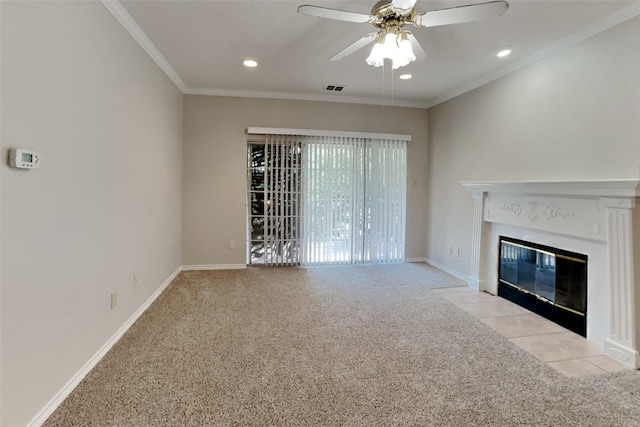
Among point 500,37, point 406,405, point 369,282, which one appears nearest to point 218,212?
point 369,282

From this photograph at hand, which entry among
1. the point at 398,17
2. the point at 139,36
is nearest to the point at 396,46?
the point at 398,17

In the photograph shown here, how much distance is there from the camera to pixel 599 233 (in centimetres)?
243

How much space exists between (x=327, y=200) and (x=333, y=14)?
9.89 ft

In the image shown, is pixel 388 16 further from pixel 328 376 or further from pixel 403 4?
pixel 328 376

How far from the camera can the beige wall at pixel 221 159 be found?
14.3ft

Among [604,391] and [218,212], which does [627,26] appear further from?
[218,212]

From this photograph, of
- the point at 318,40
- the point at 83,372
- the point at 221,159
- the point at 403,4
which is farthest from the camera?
the point at 221,159

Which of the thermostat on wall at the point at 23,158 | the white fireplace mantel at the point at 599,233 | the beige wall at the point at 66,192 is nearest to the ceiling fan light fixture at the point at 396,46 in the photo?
the white fireplace mantel at the point at 599,233

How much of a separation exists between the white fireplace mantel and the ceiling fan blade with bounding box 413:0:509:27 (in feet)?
5.02

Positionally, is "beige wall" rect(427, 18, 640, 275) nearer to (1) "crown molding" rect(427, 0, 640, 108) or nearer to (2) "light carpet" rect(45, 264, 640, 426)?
(1) "crown molding" rect(427, 0, 640, 108)

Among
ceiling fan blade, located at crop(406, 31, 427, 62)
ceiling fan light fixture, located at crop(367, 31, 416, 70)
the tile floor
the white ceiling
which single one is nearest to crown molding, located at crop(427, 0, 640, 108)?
the white ceiling

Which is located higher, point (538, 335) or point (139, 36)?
point (139, 36)

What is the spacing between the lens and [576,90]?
2680 mm

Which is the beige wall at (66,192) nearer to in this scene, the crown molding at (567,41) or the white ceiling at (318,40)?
the white ceiling at (318,40)
